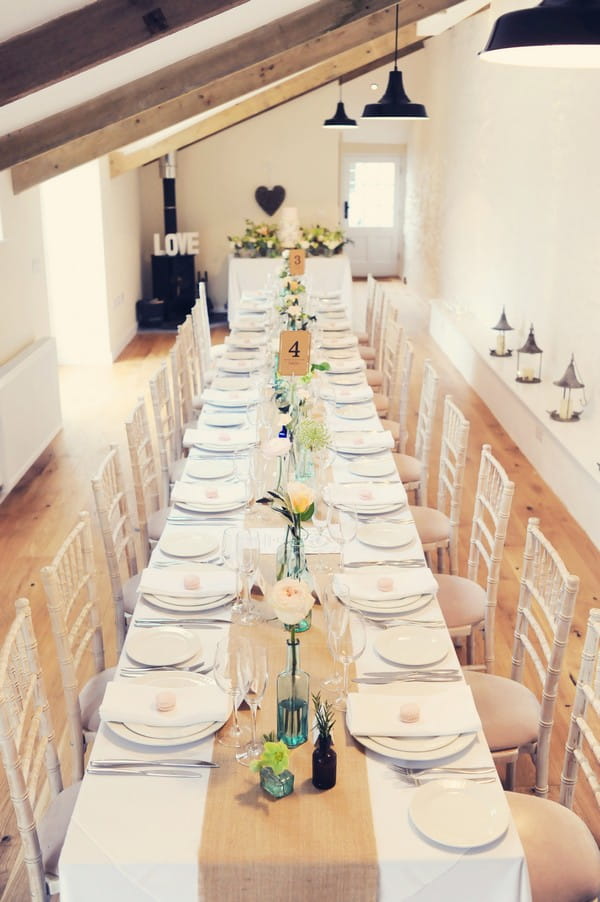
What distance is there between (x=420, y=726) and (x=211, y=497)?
1.44 metres

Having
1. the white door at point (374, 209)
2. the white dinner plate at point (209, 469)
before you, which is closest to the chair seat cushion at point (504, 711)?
the white dinner plate at point (209, 469)

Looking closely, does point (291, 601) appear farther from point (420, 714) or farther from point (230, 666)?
point (420, 714)

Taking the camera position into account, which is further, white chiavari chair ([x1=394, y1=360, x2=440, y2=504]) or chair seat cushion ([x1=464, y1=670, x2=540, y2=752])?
white chiavari chair ([x1=394, y1=360, x2=440, y2=504])

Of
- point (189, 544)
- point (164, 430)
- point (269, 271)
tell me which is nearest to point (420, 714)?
point (189, 544)

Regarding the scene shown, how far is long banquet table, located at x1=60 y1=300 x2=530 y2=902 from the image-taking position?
165cm

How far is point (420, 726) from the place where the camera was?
6.40 ft

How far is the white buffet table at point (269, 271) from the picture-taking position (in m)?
9.83

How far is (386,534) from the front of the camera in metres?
2.90

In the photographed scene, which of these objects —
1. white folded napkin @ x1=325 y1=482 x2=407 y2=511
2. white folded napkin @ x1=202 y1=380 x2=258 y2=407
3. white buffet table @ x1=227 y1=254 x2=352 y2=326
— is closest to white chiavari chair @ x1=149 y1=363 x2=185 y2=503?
white folded napkin @ x1=202 y1=380 x2=258 y2=407

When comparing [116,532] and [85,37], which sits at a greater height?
[85,37]

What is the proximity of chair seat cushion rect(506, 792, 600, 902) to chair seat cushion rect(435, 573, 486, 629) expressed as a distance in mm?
892

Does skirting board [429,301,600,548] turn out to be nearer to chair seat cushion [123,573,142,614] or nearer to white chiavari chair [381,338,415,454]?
white chiavari chair [381,338,415,454]

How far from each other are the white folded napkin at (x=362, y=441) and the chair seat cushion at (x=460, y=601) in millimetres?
712

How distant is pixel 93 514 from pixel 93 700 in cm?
278
